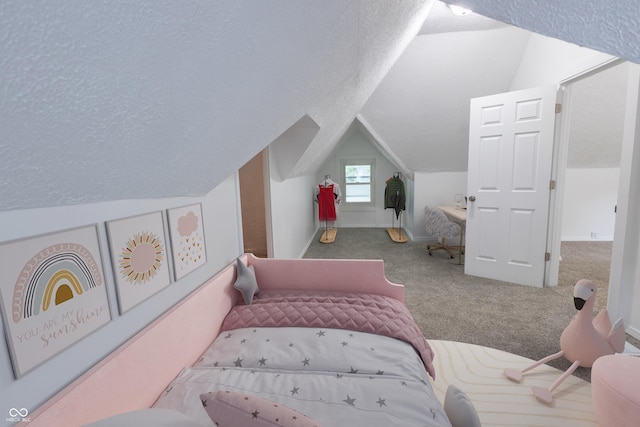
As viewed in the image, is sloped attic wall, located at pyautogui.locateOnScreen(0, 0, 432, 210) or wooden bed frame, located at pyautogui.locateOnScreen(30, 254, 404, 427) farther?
wooden bed frame, located at pyautogui.locateOnScreen(30, 254, 404, 427)

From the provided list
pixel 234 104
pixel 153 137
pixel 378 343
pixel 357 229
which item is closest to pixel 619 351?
pixel 378 343

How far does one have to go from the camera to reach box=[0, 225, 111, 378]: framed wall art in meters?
0.72

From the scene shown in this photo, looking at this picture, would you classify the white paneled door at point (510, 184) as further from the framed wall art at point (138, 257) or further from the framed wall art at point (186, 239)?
Answer: the framed wall art at point (138, 257)

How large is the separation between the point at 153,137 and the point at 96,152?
152mm

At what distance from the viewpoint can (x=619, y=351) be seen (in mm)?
1698

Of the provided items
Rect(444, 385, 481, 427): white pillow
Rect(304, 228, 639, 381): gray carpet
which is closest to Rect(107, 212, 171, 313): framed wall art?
Rect(444, 385, 481, 427): white pillow

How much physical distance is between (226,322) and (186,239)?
538 mm

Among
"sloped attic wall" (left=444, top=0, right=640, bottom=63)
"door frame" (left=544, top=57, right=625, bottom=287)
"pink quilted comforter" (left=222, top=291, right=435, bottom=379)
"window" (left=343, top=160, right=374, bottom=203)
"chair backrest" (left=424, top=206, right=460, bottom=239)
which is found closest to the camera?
"sloped attic wall" (left=444, top=0, right=640, bottom=63)

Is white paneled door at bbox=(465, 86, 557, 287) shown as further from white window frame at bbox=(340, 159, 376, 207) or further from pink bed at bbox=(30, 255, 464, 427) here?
white window frame at bbox=(340, 159, 376, 207)

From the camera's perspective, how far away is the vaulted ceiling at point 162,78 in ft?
1.53

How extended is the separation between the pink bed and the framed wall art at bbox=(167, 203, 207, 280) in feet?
0.47

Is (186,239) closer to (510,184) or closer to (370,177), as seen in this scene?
(510,184)

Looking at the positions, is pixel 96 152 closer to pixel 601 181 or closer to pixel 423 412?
pixel 423 412

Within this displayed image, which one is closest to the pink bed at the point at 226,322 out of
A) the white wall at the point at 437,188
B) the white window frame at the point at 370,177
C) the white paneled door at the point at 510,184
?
the white paneled door at the point at 510,184
